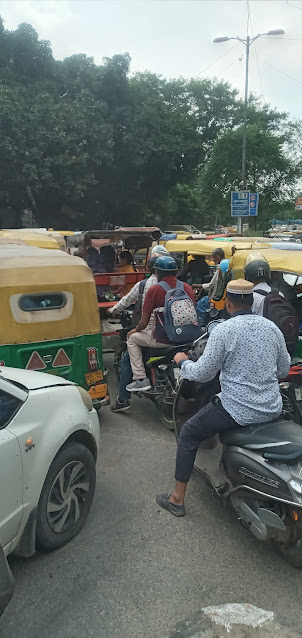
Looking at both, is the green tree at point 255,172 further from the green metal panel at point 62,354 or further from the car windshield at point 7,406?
the car windshield at point 7,406

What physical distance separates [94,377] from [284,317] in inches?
73.5

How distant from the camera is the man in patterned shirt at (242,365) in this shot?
3.06 meters

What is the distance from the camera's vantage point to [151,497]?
3854 mm

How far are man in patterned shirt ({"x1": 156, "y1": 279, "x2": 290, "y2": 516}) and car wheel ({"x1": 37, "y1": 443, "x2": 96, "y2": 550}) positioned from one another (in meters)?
0.84

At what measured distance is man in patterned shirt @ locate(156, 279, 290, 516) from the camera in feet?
10.0

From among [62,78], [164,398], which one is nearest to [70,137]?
[62,78]

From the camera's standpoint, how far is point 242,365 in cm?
307

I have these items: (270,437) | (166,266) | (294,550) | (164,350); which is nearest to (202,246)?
(166,266)

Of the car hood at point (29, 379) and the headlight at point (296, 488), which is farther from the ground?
the car hood at point (29, 379)

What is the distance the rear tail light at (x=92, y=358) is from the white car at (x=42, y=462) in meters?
1.24

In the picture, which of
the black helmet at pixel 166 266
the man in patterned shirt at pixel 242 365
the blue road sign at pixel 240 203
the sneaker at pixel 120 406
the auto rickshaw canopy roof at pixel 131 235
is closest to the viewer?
the man in patterned shirt at pixel 242 365

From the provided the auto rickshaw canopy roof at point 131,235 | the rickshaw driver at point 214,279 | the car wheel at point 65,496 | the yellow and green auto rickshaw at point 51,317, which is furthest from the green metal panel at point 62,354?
the auto rickshaw canopy roof at point 131,235

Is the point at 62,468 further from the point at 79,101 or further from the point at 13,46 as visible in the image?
the point at 13,46

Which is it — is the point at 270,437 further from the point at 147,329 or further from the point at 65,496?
the point at 147,329
